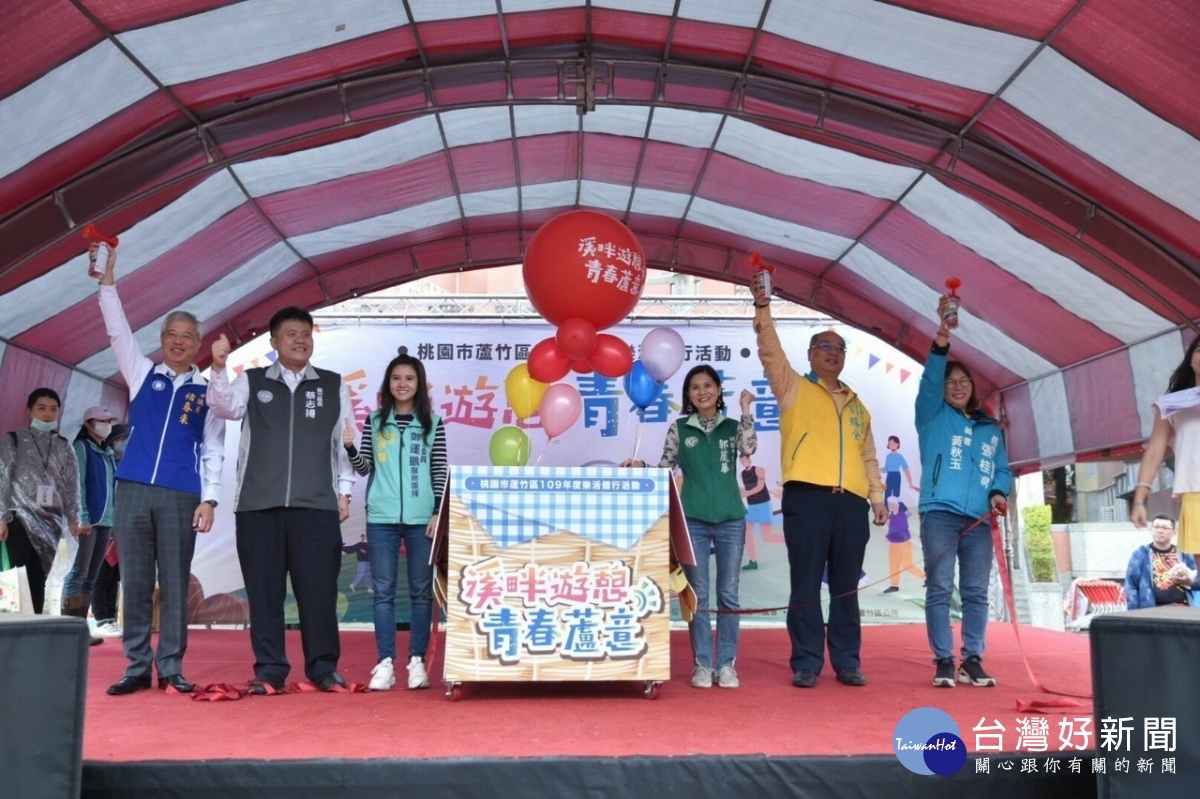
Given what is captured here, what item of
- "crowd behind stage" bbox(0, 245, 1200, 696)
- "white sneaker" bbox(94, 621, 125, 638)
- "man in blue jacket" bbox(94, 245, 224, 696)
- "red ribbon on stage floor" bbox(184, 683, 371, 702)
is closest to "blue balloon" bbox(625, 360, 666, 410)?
"crowd behind stage" bbox(0, 245, 1200, 696)

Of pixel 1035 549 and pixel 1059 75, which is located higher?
pixel 1059 75

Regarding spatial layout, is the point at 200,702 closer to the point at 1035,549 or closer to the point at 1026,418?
the point at 1026,418

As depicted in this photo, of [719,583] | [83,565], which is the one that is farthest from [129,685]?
[83,565]

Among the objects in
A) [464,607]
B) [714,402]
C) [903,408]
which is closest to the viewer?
[464,607]

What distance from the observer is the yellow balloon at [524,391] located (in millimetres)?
6887

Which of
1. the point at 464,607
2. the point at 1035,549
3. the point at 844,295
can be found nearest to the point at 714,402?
the point at 464,607

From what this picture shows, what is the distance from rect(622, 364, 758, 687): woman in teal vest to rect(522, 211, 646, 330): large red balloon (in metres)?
0.95

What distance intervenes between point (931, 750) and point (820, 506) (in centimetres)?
174

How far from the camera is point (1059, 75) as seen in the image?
4570mm

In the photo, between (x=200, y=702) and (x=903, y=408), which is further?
(x=903, y=408)

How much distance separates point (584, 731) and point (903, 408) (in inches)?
237

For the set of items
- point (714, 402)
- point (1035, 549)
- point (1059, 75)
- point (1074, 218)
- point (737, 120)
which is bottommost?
point (1035, 549)

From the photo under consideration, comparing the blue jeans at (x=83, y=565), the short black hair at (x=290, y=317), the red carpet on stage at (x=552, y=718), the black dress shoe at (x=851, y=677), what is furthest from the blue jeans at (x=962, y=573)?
the blue jeans at (x=83, y=565)

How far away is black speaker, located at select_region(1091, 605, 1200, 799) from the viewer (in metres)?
2.26
